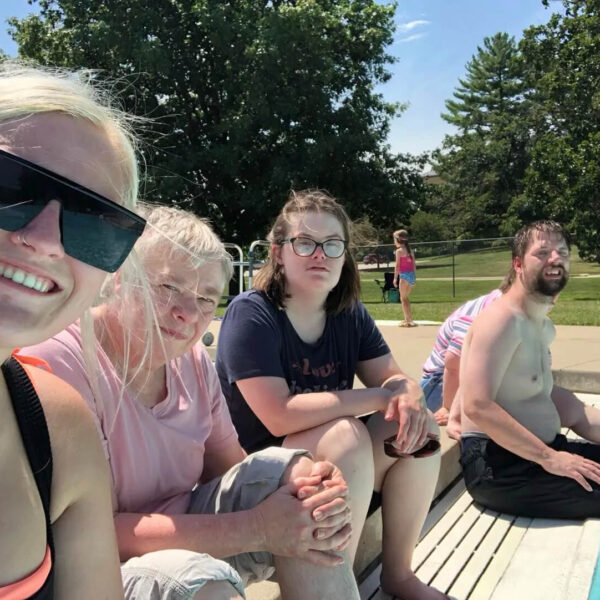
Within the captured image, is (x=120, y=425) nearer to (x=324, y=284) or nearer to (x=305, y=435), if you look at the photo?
(x=305, y=435)

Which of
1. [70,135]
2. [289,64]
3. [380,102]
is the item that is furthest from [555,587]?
[380,102]

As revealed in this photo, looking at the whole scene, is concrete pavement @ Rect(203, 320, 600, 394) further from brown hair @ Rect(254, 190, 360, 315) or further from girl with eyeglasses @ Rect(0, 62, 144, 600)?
girl with eyeglasses @ Rect(0, 62, 144, 600)

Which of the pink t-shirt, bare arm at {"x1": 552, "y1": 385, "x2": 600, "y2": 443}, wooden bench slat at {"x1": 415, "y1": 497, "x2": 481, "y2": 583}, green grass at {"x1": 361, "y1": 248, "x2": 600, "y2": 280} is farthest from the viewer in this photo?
green grass at {"x1": 361, "y1": 248, "x2": 600, "y2": 280}

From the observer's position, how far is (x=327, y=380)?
8.24ft

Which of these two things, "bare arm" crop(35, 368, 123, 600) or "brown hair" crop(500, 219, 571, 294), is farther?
"brown hair" crop(500, 219, 571, 294)

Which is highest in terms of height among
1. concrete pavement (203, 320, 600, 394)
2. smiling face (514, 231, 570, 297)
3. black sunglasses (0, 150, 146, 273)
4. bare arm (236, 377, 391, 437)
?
black sunglasses (0, 150, 146, 273)

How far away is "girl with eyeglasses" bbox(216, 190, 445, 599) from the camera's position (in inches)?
84.0

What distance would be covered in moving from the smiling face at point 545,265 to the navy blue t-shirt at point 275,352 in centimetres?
89

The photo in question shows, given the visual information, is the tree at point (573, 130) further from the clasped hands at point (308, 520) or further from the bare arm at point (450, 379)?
the clasped hands at point (308, 520)

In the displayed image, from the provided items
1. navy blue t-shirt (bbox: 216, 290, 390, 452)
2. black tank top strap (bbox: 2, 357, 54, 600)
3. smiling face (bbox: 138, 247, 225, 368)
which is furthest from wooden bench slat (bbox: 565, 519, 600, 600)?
black tank top strap (bbox: 2, 357, 54, 600)

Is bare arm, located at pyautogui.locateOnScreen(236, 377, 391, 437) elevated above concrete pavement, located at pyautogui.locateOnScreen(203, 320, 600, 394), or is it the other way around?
bare arm, located at pyautogui.locateOnScreen(236, 377, 391, 437)

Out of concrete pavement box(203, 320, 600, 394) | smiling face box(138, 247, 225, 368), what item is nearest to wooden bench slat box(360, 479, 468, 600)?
smiling face box(138, 247, 225, 368)

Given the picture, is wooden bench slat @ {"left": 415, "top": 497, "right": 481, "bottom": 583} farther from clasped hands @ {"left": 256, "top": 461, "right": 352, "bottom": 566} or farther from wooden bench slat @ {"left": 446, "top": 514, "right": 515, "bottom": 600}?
clasped hands @ {"left": 256, "top": 461, "right": 352, "bottom": 566}

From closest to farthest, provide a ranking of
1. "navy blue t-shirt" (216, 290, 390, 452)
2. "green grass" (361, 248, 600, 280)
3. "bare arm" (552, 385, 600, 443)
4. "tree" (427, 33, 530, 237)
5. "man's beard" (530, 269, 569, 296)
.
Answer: "navy blue t-shirt" (216, 290, 390, 452)
"man's beard" (530, 269, 569, 296)
"bare arm" (552, 385, 600, 443)
"green grass" (361, 248, 600, 280)
"tree" (427, 33, 530, 237)
